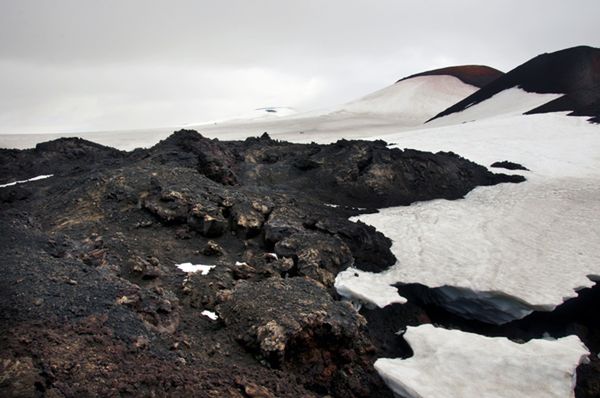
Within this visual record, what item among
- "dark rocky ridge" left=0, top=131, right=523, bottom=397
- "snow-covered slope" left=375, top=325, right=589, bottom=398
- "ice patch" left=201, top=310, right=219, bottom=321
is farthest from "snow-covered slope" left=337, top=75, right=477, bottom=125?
"ice patch" left=201, top=310, right=219, bottom=321

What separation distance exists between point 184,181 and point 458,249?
19.9 ft

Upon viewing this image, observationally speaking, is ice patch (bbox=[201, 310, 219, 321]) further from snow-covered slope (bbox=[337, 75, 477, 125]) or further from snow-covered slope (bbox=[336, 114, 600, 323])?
snow-covered slope (bbox=[337, 75, 477, 125])

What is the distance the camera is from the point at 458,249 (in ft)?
31.3

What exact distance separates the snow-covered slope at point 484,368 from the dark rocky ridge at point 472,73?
64124mm

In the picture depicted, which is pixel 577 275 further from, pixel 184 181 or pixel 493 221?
pixel 184 181

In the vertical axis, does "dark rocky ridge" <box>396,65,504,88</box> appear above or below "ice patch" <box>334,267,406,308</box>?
above

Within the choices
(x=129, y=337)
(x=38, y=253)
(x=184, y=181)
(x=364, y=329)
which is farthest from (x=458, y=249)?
(x=38, y=253)

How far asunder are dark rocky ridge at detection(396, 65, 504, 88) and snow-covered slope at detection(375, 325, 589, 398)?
64.1m

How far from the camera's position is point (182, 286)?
671 cm

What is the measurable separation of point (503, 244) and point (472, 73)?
63573 millimetres

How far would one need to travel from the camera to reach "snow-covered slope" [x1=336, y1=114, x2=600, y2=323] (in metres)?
7.75

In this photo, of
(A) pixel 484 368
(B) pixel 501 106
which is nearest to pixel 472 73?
(B) pixel 501 106

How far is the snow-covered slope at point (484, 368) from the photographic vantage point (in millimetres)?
5289

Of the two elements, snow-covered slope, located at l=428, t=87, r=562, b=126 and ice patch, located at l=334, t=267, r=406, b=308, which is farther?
snow-covered slope, located at l=428, t=87, r=562, b=126
